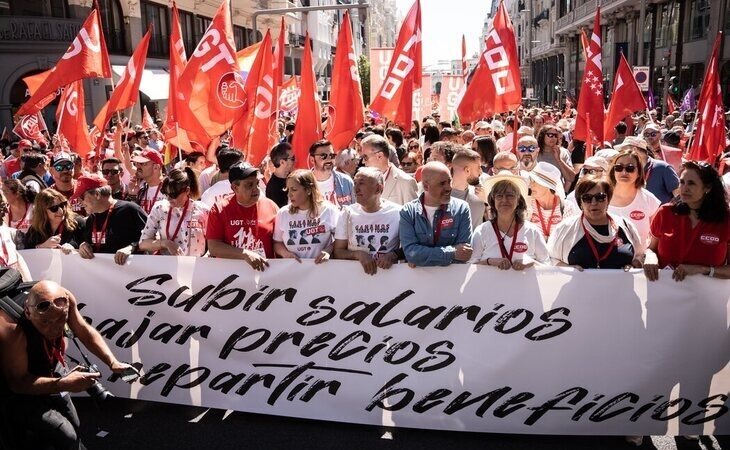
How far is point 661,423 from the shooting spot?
366 cm

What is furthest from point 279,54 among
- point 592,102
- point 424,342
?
point 424,342

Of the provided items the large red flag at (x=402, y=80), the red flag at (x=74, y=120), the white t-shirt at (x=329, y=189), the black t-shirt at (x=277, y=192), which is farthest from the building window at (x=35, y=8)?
the white t-shirt at (x=329, y=189)

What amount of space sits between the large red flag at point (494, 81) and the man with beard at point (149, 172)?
12.0 feet

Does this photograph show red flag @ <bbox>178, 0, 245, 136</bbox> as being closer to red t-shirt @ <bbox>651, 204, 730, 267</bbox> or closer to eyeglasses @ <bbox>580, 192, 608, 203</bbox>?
eyeglasses @ <bbox>580, 192, 608, 203</bbox>

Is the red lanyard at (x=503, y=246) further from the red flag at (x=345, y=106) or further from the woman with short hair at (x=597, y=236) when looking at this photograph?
the red flag at (x=345, y=106)

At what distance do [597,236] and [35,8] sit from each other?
21.4 metres

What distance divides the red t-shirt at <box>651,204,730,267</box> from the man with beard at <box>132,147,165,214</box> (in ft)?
12.8

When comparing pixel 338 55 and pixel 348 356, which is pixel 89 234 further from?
pixel 338 55

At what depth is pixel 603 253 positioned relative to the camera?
376 cm

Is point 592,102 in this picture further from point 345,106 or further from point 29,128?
point 29,128

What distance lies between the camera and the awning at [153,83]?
22.7 m

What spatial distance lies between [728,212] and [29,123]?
434 inches

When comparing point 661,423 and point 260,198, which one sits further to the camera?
point 260,198

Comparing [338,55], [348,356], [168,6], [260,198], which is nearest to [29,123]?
[338,55]
